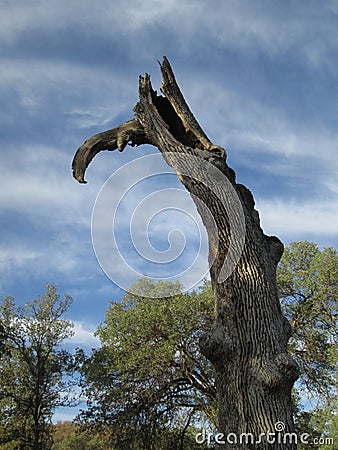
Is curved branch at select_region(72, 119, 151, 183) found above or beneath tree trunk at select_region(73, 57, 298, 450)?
above

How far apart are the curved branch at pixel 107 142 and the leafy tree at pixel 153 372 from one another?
27.3 ft

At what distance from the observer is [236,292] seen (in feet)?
14.4

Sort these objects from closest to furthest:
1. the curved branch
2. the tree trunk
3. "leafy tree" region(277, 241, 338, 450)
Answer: the tree trunk < the curved branch < "leafy tree" region(277, 241, 338, 450)

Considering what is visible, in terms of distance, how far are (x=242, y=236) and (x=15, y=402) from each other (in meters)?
12.9

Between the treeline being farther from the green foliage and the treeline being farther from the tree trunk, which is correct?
the tree trunk

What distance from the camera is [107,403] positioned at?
551 inches

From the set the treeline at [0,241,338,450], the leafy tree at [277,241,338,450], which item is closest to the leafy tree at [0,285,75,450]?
the treeline at [0,241,338,450]

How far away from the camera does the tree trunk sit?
3.90m

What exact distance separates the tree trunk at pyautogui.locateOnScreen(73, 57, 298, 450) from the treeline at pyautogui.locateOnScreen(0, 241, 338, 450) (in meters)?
9.37

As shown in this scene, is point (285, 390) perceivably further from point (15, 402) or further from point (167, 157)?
point (15, 402)

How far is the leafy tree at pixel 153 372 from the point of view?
1359cm

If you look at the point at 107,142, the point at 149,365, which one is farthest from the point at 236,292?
the point at 149,365

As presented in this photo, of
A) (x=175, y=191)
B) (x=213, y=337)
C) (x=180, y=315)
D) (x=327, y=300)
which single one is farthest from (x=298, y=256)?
(x=213, y=337)

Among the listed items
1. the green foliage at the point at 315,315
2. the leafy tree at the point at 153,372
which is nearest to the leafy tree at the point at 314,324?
the green foliage at the point at 315,315
